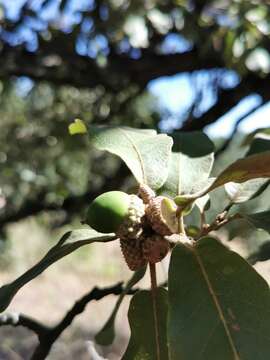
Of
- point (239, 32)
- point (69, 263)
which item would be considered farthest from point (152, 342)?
point (69, 263)

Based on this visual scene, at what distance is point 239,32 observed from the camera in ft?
6.63

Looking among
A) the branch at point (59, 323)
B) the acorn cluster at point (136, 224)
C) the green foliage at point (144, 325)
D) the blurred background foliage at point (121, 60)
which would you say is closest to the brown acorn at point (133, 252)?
the acorn cluster at point (136, 224)

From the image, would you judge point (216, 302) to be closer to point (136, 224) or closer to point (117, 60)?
point (136, 224)

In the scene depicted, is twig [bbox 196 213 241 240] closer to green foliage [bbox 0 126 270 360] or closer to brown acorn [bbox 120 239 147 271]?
green foliage [bbox 0 126 270 360]

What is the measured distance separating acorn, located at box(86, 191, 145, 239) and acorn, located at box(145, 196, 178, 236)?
14 mm

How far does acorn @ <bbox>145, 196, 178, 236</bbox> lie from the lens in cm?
68

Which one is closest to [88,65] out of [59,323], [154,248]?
[59,323]

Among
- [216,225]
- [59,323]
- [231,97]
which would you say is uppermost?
[216,225]

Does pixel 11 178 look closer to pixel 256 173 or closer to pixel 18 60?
pixel 18 60

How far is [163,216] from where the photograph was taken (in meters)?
0.68

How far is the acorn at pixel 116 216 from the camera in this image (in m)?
0.68

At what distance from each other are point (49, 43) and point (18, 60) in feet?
0.49

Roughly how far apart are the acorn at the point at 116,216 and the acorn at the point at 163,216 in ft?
0.04

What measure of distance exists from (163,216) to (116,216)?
5 centimetres
